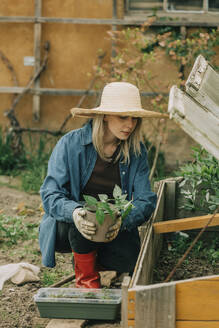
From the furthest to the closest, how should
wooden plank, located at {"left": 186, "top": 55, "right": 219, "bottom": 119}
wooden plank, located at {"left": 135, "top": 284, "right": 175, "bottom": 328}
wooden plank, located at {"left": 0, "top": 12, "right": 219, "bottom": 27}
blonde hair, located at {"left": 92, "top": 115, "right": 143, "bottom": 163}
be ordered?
wooden plank, located at {"left": 0, "top": 12, "right": 219, "bottom": 27}, blonde hair, located at {"left": 92, "top": 115, "right": 143, "bottom": 163}, wooden plank, located at {"left": 186, "top": 55, "right": 219, "bottom": 119}, wooden plank, located at {"left": 135, "top": 284, "right": 175, "bottom": 328}

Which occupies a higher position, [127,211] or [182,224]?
[127,211]

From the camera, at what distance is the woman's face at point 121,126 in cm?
301

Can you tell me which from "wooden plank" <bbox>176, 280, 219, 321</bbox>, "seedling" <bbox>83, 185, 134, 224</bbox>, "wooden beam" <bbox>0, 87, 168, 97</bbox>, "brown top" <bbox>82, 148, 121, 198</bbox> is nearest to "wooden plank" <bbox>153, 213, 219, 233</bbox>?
"brown top" <bbox>82, 148, 121, 198</bbox>

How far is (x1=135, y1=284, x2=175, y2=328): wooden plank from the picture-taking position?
198cm

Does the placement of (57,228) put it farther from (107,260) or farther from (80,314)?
(80,314)

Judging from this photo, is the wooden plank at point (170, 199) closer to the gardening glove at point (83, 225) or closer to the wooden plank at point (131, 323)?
the gardening glove at point (83, 225)

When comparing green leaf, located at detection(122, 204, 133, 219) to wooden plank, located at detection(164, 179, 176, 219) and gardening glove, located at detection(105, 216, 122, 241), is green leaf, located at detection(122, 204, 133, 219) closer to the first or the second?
gardening glove, located at detection(105, 216, 122, 241)

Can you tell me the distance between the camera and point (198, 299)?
2.01 m

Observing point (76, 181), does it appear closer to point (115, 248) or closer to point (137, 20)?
point (115, 248)

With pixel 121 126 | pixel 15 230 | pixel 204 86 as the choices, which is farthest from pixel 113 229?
pixel 15 230

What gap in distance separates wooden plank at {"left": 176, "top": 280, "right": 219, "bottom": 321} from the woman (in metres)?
0.96

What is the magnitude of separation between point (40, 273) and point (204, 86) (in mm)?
1830

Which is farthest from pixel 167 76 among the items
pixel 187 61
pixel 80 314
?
pixel 80 314

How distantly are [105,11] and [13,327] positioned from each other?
4611mm
